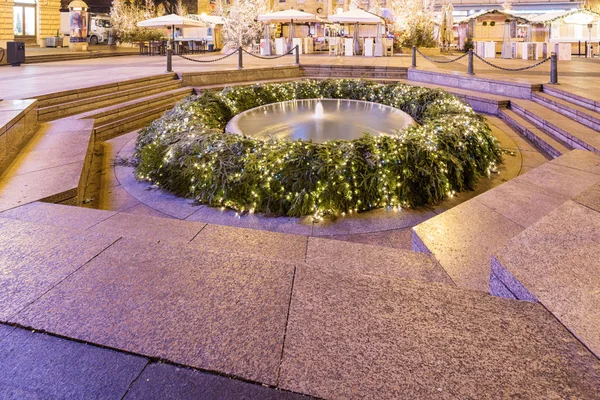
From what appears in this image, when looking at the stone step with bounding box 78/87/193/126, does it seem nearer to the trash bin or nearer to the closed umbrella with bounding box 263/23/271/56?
the trash bin

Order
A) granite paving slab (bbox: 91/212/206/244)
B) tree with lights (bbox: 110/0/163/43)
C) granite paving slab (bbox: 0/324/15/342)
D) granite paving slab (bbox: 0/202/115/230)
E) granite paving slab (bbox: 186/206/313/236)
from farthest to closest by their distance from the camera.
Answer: tree with lights (bbox: 110/0/163/43) → granite paving slab (bbox: 186/206/313/236) → granite paving slab (bbox: 0/202/115/230) → granite paving slab (bbox: 91/212/206/244) → granite paving slab (bbox: 0/324/15/342)

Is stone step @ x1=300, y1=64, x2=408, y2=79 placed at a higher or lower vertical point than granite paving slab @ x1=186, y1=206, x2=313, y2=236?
higher

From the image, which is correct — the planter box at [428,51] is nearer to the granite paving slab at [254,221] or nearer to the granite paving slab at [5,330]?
the granite paving slab at [254,221]

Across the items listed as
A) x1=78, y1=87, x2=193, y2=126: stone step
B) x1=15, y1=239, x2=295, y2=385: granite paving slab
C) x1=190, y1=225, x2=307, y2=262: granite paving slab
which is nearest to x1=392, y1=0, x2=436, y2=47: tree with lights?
x1=78, y1=87, x2=193, y2=126: stone step

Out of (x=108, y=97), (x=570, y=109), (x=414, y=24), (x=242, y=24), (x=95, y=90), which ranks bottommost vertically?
(x=570, y=109)

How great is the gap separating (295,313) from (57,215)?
2.87 m

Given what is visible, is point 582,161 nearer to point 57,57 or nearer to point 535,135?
point 535,135

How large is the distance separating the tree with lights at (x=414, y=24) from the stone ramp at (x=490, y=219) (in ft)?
76.7

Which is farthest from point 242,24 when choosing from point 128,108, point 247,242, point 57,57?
point 247,242

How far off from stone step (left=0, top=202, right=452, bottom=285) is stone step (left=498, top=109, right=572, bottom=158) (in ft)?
15.4

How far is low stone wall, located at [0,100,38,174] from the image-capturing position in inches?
226

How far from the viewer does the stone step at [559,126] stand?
6.34 meters

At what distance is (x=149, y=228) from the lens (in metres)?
3.85

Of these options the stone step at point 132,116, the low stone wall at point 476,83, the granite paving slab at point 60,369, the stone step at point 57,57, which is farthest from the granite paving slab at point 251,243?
the stone step at point 57,57
